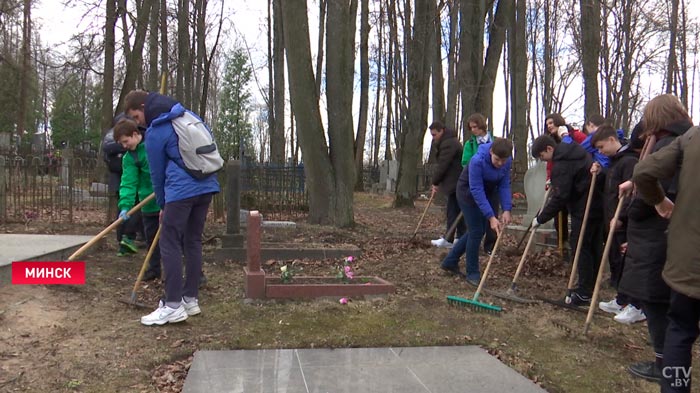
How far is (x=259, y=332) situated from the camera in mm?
4332

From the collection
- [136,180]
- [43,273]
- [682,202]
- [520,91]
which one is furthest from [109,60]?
[682,202]

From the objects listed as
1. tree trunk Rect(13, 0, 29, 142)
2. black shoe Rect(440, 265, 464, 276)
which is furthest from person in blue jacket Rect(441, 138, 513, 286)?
tree trunk Rect(13, 0, 29, 142)

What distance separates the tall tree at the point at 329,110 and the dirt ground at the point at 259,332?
3.31m

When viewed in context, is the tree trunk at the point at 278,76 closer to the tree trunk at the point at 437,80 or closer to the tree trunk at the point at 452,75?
the tree trunk at the point at 437,80

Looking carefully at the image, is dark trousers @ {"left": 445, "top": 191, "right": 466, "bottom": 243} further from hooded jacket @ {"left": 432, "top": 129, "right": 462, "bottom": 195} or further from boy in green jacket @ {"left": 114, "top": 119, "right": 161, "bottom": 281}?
boy in green jacket @ {"left": 114, "top": 119, "right": 161, "bottom": 281}

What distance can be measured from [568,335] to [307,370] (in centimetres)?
224

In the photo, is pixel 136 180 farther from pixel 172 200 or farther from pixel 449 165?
pixel 449 165

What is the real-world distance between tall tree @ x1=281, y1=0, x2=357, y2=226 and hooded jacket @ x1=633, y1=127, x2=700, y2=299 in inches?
264

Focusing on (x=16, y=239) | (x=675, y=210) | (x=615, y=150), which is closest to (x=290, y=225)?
(x=16, y=239)

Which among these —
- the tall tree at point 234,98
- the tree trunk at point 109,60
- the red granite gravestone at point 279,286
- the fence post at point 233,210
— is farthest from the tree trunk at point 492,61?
the tall tree at point 234,98

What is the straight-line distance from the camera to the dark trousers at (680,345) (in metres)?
2.94

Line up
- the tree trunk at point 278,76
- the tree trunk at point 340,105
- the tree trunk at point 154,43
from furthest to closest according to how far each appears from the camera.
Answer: the tree trunk at point 278,76 → the tree trunk at point 154,43 → the tree trunk at point 340,105

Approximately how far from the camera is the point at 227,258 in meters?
7.12

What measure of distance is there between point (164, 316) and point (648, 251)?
3.49 meters
